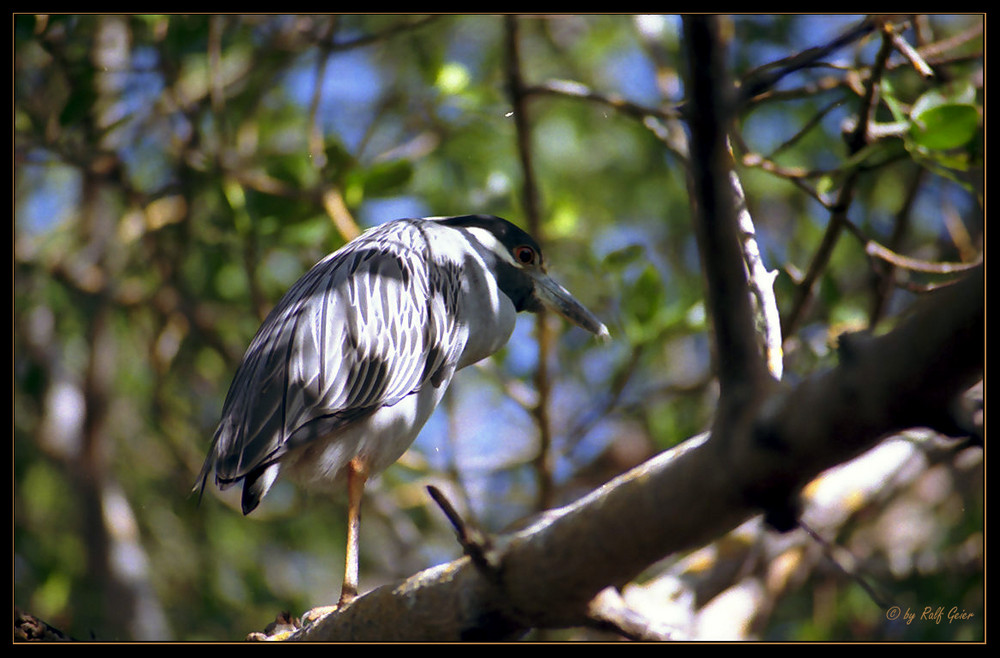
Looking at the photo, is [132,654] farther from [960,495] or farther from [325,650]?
[960,495]

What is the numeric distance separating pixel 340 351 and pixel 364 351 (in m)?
0.07

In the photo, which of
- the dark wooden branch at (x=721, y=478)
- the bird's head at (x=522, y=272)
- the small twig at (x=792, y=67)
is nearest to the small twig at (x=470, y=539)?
the dark wooden branch at (x=721, y=478)

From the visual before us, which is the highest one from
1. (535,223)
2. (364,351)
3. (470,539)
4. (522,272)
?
(535,223)

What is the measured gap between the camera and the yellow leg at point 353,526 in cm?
248

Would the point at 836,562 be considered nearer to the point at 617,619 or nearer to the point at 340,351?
the point at 617,619

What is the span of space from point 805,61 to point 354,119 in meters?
3.38

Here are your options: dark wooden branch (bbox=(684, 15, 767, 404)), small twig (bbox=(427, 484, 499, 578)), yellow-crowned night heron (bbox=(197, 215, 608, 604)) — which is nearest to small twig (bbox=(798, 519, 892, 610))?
dark wooden branch (bbox=(684, 15, 767, 404))

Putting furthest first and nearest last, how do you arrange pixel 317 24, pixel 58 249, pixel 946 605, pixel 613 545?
pixel 58 249
pixel 317 24
pixel 946 605
pixel 613 545

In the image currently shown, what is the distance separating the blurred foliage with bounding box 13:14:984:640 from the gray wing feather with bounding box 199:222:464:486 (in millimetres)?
713

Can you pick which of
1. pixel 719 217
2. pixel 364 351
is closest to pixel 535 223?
pixel 364 351

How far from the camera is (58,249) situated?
481cm

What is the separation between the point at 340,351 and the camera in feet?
8.16

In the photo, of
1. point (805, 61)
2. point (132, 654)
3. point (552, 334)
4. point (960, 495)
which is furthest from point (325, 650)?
point (960, 495)

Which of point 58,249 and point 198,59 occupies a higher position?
point 198,59
